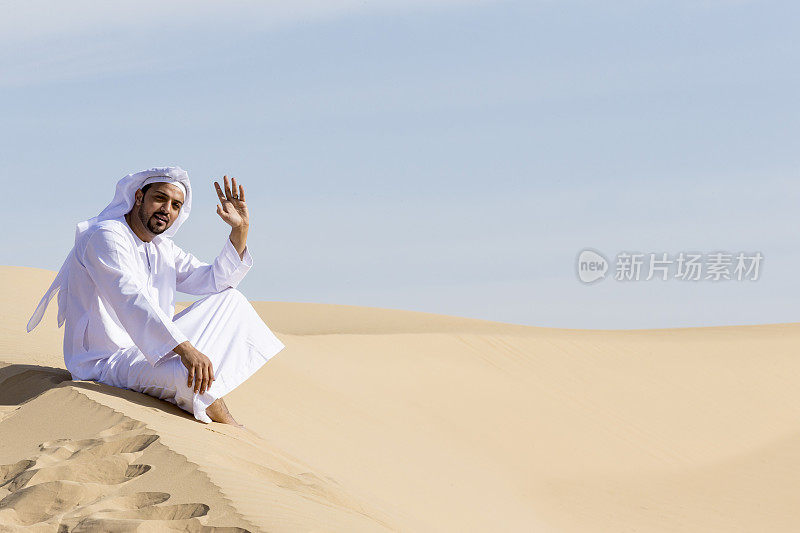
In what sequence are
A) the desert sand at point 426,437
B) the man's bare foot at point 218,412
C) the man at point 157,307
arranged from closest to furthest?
A: the desert sand at point 426,437 < the man at point 157,307 < the man's bare foot at point 218,412

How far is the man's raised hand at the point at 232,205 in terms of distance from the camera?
575cm

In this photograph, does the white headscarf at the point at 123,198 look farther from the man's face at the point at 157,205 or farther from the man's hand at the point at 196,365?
the man's hand at the point at 196,365

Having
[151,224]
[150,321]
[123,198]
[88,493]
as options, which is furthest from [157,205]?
[88,493]

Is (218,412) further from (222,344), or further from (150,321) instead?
(150,321)

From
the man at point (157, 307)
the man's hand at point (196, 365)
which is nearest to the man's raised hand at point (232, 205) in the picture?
the man at point (157, 307)

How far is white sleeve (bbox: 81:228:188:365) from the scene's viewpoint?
199 inches

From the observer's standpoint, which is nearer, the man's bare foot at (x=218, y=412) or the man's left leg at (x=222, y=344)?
the man's left leg at (x=222, y=344)

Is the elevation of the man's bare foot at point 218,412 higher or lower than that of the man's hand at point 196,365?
lower

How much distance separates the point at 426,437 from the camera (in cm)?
986

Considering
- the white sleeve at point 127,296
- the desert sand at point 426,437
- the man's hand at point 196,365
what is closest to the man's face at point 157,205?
the white sleeve at point 127,296

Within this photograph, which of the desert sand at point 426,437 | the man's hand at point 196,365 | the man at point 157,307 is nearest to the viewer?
the desert sand at point 426,437

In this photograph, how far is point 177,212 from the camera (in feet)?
18.9

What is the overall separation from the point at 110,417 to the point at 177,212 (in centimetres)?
155

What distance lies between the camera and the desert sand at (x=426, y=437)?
3.85 metres
